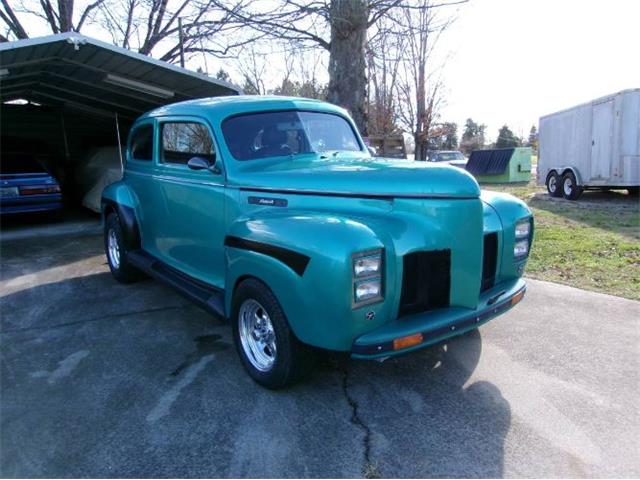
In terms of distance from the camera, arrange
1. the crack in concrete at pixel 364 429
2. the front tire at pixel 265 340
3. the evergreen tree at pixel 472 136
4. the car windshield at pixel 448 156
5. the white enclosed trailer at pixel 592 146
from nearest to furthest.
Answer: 1. the crack in concrete at pixel 364 429
2. the front tire at pixel 265 340
3. the white enclosed trailer at pixel 592 146
4. the car windshield at pixel 448 156
5. the evergreen tree at pixel 472 136

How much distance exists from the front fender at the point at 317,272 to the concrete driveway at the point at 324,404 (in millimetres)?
650

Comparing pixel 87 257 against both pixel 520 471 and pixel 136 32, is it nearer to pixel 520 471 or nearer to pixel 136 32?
pixel 520 471

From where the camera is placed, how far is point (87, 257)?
756 cm

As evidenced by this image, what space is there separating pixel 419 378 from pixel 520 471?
1074 mm

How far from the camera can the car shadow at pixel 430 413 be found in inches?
102

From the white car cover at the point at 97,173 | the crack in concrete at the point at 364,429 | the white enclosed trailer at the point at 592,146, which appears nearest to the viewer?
the crack in concrete at the point at 364,429

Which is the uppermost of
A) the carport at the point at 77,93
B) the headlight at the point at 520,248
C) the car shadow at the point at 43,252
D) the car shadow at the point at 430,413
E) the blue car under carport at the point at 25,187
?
the carport at the point at 77,93

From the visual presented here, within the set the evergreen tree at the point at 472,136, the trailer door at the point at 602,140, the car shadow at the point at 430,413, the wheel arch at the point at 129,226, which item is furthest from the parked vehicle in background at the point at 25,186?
the evergreen tree at the point at 472,136

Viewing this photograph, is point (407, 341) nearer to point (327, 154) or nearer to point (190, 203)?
point (327, 154)

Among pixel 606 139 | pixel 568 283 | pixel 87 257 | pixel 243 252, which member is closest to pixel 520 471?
pixel 243 252

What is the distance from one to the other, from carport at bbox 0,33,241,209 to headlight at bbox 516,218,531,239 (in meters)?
6.52

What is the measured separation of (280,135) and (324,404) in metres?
2.34

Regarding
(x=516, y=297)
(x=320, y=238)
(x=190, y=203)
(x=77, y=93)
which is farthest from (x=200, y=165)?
(x=77, y=93)

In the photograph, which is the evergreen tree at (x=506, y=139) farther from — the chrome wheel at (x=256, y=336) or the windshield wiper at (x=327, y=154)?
the chrome wheel at (x=256, y=336)
